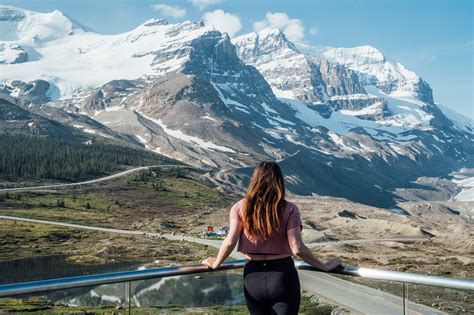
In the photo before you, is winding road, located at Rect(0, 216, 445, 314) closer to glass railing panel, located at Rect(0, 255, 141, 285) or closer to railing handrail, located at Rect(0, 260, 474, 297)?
railing handrail, located at Rect(0, 260, 474, 297)

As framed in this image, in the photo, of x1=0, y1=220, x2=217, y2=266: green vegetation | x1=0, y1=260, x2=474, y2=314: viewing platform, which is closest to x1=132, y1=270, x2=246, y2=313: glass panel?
x1=0, y1=260, x2=474, y2=314: viewing platform

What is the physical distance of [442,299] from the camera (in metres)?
6.85

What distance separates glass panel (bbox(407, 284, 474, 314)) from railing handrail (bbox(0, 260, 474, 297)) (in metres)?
0.15

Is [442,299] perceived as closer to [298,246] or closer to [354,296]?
[354,296]

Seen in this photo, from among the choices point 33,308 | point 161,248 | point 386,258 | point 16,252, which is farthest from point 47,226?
point 33,308

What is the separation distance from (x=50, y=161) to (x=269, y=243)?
17268 centimetres

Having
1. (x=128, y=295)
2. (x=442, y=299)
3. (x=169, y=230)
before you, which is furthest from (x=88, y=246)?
(x=442, y=299)

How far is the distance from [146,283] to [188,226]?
348 feet

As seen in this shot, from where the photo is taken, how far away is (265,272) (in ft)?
21.2

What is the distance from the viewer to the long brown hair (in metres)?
6.42

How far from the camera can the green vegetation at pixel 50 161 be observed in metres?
156

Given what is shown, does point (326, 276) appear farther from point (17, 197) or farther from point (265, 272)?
point (17, 197)

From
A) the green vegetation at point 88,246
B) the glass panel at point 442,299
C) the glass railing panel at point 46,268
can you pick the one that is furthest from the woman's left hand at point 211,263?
the green vegetation at point 88,246

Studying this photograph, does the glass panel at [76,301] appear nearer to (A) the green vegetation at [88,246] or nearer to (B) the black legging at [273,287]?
(B) the black legging at [273,287]
